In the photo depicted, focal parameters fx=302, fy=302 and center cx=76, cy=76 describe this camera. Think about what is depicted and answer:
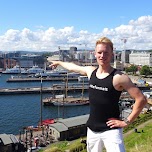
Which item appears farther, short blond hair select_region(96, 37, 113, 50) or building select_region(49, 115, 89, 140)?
building select_region(49, 115, 89, 140)

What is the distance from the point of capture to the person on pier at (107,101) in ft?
6.69

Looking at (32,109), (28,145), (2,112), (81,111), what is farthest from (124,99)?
(28,145)

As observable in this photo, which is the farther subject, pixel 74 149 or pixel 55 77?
pixel 55 77

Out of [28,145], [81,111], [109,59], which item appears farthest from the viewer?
[81,111]

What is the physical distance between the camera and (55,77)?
6619 cm

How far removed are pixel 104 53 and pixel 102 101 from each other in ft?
1.11

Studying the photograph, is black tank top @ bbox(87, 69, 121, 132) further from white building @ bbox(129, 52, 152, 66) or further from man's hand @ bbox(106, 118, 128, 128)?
white building @ bbox(129, 52, 152, 66)

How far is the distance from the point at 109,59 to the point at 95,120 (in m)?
0.46

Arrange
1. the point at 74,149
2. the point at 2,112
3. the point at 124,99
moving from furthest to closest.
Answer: the point at 124,99 < the point at 2,112 < the point at 74,149

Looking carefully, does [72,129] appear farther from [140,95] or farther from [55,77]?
[55,77]

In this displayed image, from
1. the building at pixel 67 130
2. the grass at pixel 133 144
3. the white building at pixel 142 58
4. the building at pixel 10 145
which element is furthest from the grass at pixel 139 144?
the white building at pixel 142 58

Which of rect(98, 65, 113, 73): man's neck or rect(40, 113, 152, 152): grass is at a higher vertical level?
rect(98, 65, 113, 73): man's neck

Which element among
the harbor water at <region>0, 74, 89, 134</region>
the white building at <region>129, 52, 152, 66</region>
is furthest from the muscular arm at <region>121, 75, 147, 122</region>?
the white building at <region>129, 52, 152, 66</region>

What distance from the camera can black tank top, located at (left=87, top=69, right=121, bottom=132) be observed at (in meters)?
2.09
